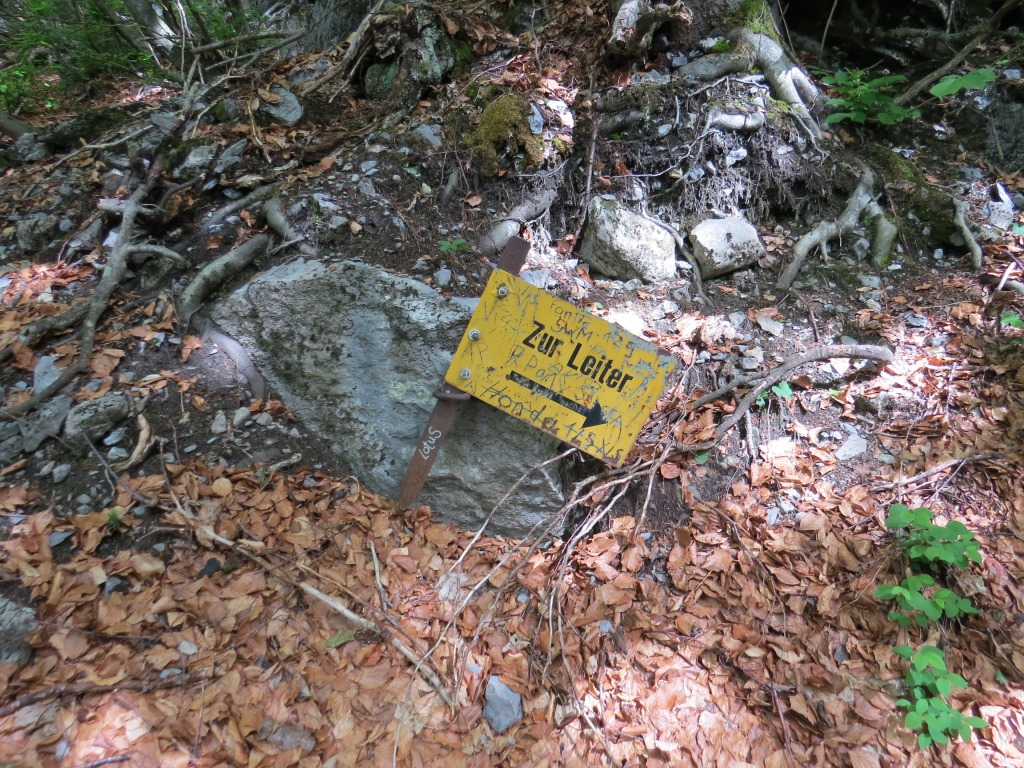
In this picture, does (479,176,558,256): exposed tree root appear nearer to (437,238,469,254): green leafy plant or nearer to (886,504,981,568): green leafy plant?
(437,238,469,254): green leafy plant

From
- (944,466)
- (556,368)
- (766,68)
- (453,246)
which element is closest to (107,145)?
(453,246)

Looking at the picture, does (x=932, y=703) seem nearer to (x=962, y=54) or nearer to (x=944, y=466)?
(x=944, y=466)


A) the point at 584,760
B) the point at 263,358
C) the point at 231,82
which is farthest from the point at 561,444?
the point at 231,82

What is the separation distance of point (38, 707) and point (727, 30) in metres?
6.00

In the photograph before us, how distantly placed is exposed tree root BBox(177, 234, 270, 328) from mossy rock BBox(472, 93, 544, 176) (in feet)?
5.37

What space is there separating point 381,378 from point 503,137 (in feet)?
6.71

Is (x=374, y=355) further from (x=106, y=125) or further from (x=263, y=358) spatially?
(x=106, y=125)

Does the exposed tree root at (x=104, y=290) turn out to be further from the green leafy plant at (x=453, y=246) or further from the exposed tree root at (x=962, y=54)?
the exposed tree root at (x=962, y=54)

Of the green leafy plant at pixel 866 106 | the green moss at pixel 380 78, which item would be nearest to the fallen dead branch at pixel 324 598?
the green moss at pixel 380 78

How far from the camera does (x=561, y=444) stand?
9.54ft

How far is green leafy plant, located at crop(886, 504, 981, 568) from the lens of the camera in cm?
226

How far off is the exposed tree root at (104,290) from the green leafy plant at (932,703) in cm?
444

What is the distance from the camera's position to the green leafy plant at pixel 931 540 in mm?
2262

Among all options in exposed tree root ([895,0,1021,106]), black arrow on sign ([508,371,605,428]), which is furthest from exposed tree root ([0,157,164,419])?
exposed tree root ([895,0,1021,106])
